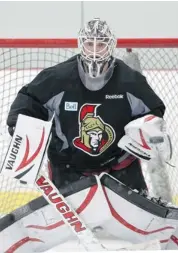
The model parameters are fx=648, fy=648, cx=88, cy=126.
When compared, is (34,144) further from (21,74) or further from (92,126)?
(21,74)

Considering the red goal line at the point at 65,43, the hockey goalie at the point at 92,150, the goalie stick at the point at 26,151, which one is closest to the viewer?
the goalie stick at the point at 26,151

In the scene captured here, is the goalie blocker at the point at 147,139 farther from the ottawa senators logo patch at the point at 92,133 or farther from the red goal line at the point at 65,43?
the red goal line at the point at 65,43

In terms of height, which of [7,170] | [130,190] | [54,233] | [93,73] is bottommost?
[54,233]

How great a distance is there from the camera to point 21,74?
8.32 feet

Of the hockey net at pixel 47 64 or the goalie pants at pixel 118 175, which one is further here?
the hockey net at pixel 47 64

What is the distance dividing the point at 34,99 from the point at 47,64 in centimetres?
75

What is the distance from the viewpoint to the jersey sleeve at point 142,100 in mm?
1854

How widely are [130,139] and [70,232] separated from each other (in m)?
0.32

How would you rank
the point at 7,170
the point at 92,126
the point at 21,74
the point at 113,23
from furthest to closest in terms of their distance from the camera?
the point at 113,23 → the point at 21,74 → the point at 92,126 → the point at 7,170

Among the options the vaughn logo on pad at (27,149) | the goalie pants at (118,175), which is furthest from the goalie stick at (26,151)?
the goalie pants at (118,175)

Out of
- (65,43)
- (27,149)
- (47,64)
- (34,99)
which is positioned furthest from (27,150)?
(47,64)

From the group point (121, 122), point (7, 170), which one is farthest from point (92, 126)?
point (7, 170)

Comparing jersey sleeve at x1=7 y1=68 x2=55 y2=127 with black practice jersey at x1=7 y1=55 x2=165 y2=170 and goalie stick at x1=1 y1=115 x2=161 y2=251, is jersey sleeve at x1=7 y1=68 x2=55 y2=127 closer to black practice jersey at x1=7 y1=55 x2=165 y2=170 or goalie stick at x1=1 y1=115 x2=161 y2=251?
black practice jersey at x1=7 y1=55 x2=165 y2=170

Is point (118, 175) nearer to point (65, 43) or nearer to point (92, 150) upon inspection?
point (92, 150)
